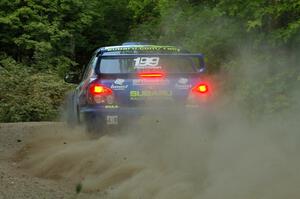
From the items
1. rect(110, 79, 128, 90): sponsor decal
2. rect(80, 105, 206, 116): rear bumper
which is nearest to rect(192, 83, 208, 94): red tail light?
rect(80, 105, 206, 116): rear bumper

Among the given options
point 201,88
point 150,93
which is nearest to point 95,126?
point 150,93

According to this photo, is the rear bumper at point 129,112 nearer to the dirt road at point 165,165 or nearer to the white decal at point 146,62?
the dirt road at point 165,165

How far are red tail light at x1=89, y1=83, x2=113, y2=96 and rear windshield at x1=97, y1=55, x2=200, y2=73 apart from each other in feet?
0.83

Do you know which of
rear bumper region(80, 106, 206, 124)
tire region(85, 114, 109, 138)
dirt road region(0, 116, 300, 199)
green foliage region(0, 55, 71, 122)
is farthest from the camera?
green foliage region(0, 55, 71, 122)

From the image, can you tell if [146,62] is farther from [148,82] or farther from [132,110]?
[132,110]

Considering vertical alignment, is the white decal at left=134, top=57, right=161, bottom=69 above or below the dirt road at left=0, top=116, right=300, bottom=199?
above

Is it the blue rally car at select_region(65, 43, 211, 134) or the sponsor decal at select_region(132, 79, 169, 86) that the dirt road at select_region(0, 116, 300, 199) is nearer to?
the blue rally car at select_region(65, 43, 211, 134)

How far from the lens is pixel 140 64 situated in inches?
356

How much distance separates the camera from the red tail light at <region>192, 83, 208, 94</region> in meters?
8.93

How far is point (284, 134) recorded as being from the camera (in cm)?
796

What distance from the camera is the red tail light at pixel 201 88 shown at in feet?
29.3

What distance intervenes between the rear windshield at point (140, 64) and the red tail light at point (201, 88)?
0.35 meters

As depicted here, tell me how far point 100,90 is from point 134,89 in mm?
485

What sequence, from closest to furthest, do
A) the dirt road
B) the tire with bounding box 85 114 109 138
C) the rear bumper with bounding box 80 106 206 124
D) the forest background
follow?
the dirt road < the rear bumper with bounding box 80 106 206 124 < the tire with bounding box 85 114 109 138 < the forest background
